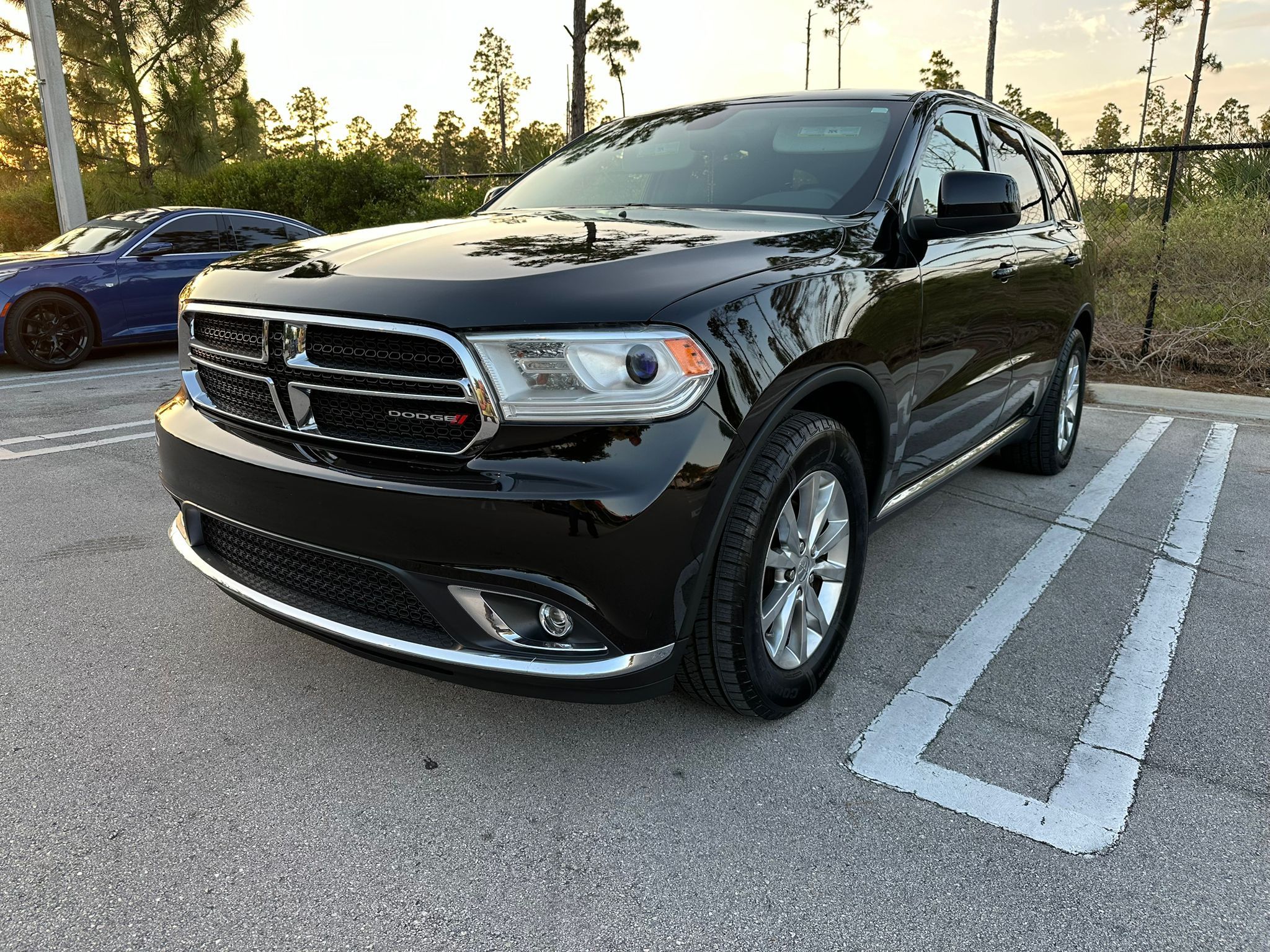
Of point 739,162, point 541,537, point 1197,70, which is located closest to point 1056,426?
point 739,162

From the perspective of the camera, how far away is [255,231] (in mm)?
9633

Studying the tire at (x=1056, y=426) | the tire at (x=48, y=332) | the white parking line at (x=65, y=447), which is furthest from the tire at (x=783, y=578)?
the tire at (x=48, y=332)

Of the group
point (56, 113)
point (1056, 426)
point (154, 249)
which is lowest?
point (1056, 426)

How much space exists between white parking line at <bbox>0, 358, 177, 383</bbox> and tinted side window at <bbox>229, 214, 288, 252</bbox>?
58.4 inches

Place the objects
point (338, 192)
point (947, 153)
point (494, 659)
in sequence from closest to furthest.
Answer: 1. point (494, 659)
2. point (947, 153)
3. point (338, 192)

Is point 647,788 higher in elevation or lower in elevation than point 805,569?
lower

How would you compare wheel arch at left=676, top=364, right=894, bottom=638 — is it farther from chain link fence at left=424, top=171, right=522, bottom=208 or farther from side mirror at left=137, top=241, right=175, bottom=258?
chain link fence at left=424, top=171, right=522, bottom=208

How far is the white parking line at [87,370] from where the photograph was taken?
773cm

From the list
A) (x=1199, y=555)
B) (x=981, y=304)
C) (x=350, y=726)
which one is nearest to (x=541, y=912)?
(x=350, y=726)

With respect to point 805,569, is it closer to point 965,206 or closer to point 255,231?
point 965,206

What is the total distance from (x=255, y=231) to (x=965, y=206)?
8.75 m

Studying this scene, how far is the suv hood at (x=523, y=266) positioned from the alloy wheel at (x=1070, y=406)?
9.16 ft

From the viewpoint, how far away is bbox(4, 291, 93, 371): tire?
25.6 ft

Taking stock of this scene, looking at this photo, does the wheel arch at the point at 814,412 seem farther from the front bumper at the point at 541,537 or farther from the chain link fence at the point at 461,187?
the chain link fence at the point at 461,187
